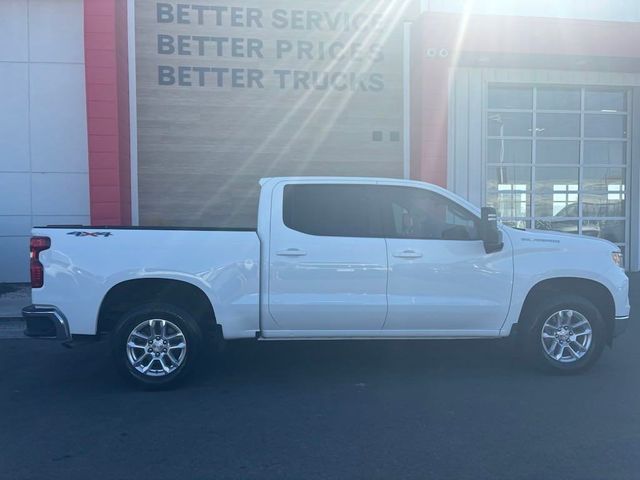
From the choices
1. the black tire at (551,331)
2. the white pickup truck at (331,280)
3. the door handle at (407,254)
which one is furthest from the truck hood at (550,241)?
the door handle at (407,254)

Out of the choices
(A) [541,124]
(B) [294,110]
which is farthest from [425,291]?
(A) [541,124]

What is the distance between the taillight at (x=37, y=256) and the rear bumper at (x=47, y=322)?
8.9 inches

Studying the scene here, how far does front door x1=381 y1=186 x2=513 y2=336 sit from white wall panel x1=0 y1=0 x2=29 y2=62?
8.80 meters

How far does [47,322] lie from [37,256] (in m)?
0.60

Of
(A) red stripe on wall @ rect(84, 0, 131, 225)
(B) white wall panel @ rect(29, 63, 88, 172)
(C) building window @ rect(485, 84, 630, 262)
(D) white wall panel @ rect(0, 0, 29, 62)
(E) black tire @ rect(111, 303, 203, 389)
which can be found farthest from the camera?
(C) building window @ rect(485, 84, 630, 262)

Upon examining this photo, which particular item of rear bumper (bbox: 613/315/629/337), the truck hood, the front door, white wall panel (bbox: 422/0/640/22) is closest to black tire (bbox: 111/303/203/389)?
the front door

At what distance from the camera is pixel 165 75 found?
12898 millimetres

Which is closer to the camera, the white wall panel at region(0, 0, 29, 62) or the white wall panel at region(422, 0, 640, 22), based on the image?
the white wall panel at region(0, 0, 29, 62)

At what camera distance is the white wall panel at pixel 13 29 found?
1249 cm

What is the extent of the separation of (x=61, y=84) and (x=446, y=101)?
6946mm

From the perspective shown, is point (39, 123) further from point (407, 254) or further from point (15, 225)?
point (407, 254)

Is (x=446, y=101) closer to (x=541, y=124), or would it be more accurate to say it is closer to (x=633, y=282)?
(x=541, y=124)

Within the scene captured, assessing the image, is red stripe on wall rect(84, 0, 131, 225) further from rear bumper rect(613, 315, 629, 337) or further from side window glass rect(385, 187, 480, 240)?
rear bumper rect(613, 315, 629, 337)

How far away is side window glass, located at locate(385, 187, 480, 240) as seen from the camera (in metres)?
6.80
